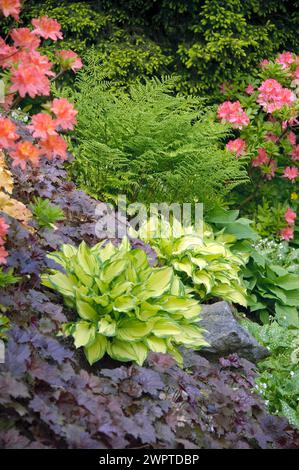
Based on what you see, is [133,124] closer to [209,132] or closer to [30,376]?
[209,132]

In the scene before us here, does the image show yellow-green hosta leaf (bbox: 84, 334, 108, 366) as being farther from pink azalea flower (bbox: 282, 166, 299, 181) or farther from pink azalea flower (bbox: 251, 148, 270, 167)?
pink azalea flower (bbox: 282, 166, 299, 181)

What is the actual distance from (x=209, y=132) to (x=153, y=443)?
2.85 metres

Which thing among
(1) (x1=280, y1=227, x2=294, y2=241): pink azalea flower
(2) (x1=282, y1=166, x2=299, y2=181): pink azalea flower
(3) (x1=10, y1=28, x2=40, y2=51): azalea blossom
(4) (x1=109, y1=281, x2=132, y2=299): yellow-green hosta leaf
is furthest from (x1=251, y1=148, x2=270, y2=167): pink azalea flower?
(3) (x1=10, y1=28, x2=40, y2=51): azalea blossom

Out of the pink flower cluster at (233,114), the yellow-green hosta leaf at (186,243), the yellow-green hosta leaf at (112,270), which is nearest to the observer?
the yellow-green hosta leaf at (112,270)

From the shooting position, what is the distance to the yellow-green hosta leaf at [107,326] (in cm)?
277

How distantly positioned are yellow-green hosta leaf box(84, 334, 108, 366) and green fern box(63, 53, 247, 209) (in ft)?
5.39

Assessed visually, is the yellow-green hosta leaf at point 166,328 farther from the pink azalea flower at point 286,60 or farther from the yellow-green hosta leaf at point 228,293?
the pink azalea flower at point 286,60

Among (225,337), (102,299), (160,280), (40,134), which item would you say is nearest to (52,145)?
(40,134)

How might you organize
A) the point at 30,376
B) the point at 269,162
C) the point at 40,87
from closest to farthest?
the point at 40,87 < the point at 30,376 < the point at 269,162

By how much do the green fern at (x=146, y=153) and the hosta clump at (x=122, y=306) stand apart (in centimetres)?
129

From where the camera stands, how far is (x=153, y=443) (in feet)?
7.73

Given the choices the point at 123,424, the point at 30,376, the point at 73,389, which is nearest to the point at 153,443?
the point at 123,424

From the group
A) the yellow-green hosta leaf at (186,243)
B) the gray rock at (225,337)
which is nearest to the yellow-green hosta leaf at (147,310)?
the gray rock at (225,337)

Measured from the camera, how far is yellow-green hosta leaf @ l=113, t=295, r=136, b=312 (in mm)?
2850
